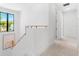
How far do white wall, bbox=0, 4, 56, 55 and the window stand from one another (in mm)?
135

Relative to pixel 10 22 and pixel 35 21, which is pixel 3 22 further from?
pixel 35 21

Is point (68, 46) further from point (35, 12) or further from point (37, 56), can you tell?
point (35, 12)

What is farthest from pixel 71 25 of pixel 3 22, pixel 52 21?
pixel 3 22

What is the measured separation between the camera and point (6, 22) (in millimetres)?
2238

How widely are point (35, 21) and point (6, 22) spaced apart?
468 millimetres

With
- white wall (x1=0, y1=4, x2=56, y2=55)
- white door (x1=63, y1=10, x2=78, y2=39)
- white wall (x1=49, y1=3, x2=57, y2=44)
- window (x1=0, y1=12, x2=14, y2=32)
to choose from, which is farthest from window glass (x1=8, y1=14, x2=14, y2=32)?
white door (x1=63, y1=10, x2=78, y2=39)

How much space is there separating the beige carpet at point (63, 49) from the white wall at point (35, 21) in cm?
→ 10

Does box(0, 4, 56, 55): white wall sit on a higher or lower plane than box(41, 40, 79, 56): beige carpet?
higher

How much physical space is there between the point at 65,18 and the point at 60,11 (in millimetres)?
140

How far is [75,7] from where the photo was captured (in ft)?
7.38

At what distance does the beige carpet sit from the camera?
2.23m

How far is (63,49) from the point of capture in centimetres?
223

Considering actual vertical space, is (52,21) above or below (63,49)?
above

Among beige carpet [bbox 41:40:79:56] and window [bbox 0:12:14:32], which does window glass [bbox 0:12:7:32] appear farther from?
beige carpet [bbox 41:40:79:56]
